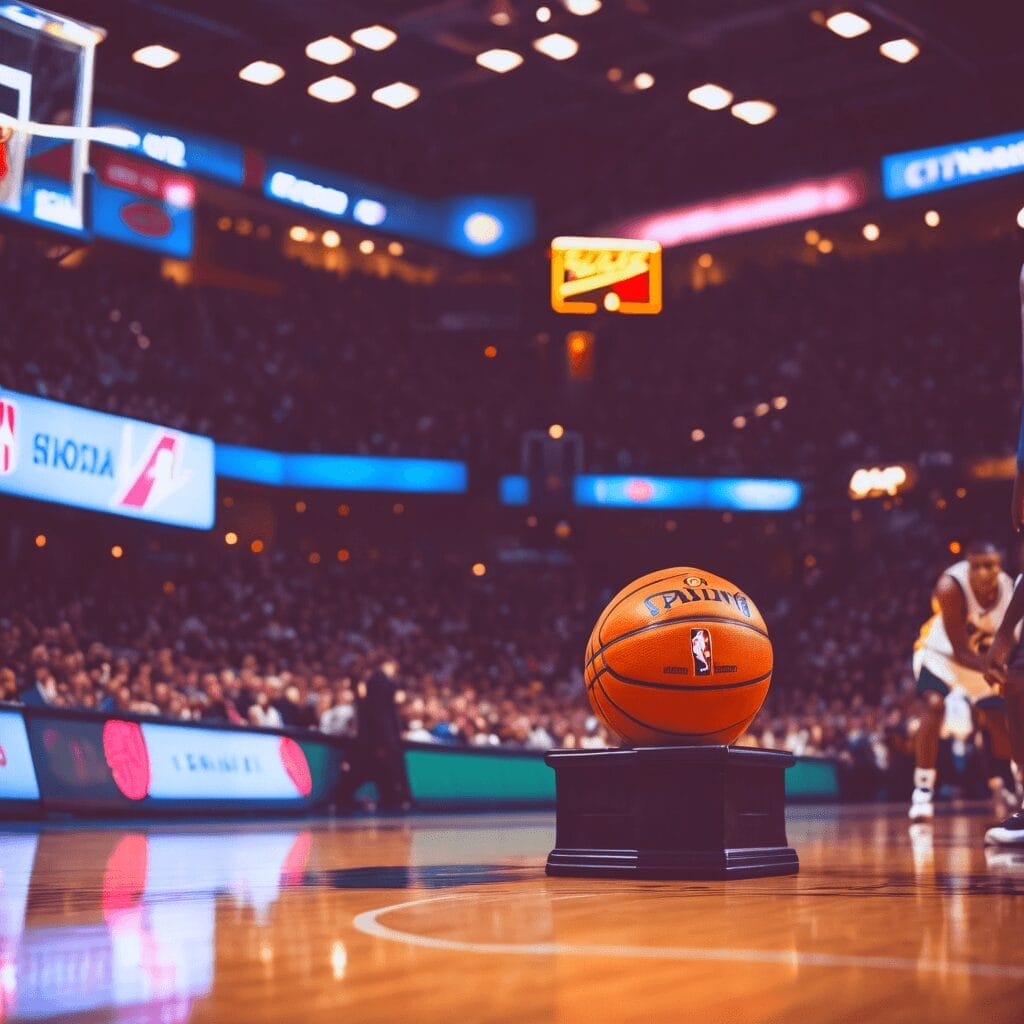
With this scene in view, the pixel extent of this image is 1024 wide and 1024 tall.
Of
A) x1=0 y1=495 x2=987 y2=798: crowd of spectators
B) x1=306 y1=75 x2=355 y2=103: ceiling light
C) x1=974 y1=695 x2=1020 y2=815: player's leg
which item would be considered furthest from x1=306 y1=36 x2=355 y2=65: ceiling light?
x1=974 y1=695 x2=1020 y2=815: player's leg

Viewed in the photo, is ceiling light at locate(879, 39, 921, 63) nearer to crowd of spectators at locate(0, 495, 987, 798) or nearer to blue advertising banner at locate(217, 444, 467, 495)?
crowd of spectators at locate(0, 495, 987, 798)

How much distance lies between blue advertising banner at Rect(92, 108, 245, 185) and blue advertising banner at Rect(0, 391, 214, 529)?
26.8 ft

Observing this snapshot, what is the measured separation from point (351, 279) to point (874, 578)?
540 inches

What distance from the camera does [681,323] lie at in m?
34.7

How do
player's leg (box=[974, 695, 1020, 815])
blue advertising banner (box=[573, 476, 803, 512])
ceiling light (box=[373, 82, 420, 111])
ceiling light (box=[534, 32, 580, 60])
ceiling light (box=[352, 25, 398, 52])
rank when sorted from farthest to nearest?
blue advertising banner (box=[573, 476, 803, 512]) → ceiling light (box=[373, 82, 420, 111]) → ceiling light (box=[534, 32, 580, 60]) → ceiling light (box=[352, 25, 398, 52]) → player's leg (box=[974, 695, 1020, 815])

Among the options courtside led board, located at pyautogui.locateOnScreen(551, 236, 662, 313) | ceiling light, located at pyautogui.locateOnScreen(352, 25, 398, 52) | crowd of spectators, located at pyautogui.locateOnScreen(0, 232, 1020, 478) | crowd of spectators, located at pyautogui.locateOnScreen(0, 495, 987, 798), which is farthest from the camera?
crowd of spectators, located at pyautogui.locateOnScreen(0, 232, 1020, 478)

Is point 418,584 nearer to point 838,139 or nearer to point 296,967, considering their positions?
point 838,139

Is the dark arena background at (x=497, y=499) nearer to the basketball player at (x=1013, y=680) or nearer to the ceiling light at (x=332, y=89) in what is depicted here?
the basketball player at (x=1013, y=680)

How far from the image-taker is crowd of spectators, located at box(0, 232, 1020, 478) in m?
29.6

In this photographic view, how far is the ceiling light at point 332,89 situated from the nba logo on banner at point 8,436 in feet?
34.0

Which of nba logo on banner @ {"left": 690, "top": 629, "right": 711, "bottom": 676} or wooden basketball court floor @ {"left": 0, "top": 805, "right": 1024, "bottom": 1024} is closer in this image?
wooden basketball court floor @ {"left": 0, "top": 805, "right": 1024, "bottom": 1024}

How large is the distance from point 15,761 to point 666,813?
8.77 meters

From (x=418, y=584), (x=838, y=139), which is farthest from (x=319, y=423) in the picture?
(x=838, y=139)

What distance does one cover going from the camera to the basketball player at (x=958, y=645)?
8742mm
